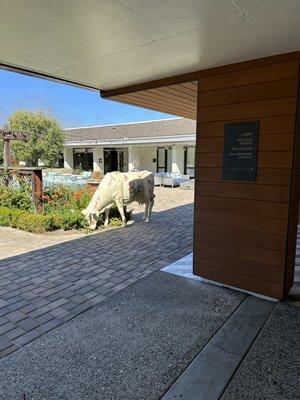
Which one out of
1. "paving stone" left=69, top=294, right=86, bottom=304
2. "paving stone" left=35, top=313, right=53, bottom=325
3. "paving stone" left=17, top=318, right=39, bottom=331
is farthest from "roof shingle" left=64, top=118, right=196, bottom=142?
"paving stone" left=17, top=318, right=39, bottom=331

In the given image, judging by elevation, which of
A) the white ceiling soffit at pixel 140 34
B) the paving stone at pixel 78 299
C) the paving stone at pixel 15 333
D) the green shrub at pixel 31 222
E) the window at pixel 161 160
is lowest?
the paving stone at pixel 15 333

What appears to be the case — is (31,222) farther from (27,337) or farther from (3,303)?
(27,337)

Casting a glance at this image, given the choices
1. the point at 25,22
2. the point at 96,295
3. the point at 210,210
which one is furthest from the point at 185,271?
the point at 25,22

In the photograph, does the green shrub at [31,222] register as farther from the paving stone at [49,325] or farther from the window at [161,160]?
the window at [161,160]

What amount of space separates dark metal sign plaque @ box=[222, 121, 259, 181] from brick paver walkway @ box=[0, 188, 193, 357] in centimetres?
188

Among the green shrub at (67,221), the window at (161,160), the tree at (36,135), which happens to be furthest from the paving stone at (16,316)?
the tree at (36,135)

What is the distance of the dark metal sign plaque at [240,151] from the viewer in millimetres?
3252

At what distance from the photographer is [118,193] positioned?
712 cm

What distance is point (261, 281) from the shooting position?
3.34 meters

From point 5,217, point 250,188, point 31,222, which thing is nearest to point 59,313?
point 250,188

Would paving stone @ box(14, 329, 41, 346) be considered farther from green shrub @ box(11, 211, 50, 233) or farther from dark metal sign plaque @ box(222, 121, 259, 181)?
green shrub @ box(11, 211, 50, 233)

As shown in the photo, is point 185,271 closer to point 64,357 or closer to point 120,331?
point 120,331

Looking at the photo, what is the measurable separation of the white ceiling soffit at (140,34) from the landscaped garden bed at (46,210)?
12.7 feet

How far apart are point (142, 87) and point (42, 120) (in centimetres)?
2255
